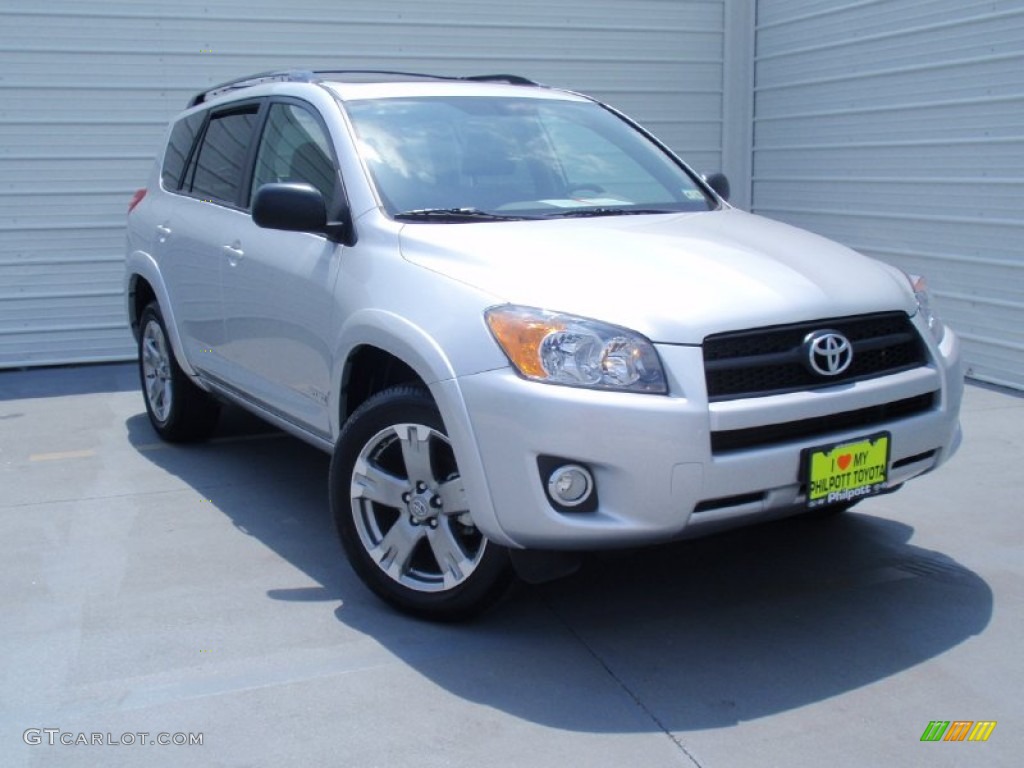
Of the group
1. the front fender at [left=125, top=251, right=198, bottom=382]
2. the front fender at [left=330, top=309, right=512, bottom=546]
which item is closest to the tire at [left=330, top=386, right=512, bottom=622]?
the front fender at [left=330, top=309, right=512, bottom=546]

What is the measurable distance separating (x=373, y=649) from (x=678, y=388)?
1.31 metres

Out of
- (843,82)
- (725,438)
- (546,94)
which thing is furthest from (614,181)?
(843,82)

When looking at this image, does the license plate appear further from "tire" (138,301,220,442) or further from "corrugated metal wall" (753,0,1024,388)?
"corrugated metal wall" (753,0,1024,388)

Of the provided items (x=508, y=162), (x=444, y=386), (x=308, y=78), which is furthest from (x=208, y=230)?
(x=444, y=386)

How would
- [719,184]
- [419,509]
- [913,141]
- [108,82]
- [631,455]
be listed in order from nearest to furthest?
[631,455], [419,509], [719,184], [913,141], [108,82]

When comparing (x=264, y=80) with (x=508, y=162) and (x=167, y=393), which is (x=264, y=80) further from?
(x=167, y=393)

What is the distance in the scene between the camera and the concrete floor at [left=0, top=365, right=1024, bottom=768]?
3189mm

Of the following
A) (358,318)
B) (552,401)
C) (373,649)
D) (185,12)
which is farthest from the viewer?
(185,12)

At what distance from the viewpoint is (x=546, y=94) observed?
5.26 metres

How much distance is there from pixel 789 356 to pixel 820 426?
0.79 feet

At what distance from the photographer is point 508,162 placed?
466 cm

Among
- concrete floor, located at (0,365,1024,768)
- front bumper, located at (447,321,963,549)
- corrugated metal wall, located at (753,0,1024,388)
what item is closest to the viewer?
concrete floor, located at (0,365,1024,768)

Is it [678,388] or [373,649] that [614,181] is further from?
[373,649]

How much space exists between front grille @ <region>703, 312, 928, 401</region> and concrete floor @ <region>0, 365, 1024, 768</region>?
0.85 m
